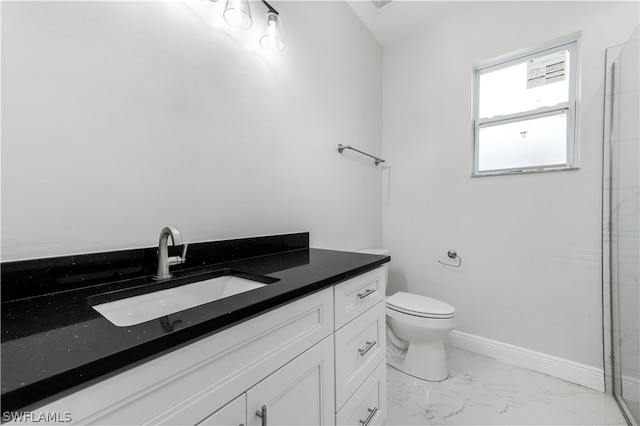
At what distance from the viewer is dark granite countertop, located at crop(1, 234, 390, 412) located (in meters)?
0.36

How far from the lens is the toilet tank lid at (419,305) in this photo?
65.2 inches

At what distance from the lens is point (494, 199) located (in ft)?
6.43

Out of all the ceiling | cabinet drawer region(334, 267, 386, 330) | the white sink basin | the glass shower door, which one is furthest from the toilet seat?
the ceiling

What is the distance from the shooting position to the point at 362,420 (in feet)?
3.61

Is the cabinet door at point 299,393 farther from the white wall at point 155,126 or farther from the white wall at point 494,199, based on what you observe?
the white wall at point 494,199

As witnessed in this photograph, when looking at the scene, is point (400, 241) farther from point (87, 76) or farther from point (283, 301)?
point (87, 76)

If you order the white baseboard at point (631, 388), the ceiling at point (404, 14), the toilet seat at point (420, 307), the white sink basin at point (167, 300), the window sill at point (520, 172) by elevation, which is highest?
the ceiling at point (404, 14)

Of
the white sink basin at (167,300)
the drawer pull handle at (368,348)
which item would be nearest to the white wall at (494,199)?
the drawer pull handle at (368,348)

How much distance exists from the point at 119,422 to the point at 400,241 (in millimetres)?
2269

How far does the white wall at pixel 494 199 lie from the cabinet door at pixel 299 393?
165 centimetres

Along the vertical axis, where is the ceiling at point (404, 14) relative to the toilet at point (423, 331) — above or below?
above

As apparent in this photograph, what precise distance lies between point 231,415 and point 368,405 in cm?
80

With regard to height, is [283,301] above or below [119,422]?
above

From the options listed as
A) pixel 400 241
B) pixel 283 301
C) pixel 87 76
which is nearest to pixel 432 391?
pixel 400 241
